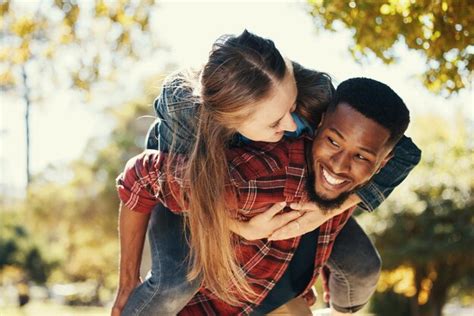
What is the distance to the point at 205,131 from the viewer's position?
3135 millimetres

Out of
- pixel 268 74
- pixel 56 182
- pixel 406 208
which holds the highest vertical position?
pixel 268 74

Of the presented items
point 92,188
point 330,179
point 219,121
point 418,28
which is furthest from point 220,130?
point 92,188

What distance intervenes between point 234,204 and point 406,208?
11.2m

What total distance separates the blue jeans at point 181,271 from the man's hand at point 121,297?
87mm

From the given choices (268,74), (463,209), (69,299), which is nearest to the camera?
(268,74)

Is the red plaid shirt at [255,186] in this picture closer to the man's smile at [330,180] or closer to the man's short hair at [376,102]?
the man's smile at [330,180]

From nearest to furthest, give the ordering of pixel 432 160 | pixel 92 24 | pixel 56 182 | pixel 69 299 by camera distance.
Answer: pixel 92 24, pixel 432 160, pixel 56 182, pixel 69 299

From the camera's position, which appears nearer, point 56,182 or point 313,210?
point 313,210

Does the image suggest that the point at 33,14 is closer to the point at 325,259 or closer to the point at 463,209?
the point at 325,259

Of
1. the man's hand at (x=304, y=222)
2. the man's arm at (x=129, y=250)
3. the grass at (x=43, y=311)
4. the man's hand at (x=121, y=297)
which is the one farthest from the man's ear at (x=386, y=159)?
the grass at (x=43, y=311)

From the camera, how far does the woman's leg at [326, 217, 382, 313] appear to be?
11.6 feet

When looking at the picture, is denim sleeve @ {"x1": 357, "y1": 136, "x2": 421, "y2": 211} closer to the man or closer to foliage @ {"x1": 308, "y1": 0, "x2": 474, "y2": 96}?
the man

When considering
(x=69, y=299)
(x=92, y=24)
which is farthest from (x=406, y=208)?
(x=69, y=299)

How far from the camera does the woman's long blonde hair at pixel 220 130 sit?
120 inches
